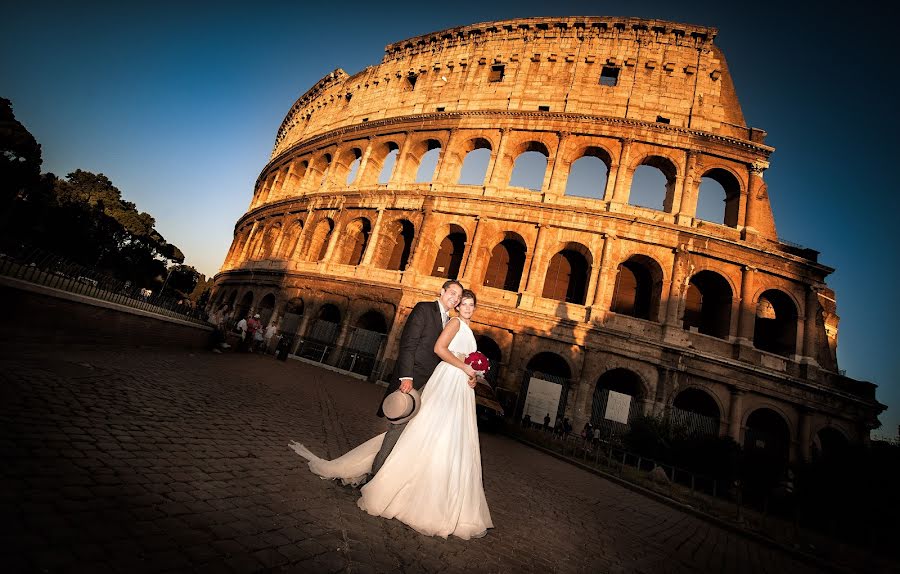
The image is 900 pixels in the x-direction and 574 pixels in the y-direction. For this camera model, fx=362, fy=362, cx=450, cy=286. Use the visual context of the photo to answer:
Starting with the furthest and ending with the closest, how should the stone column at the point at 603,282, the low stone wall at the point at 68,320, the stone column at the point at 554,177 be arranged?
the stone column at the point at 554,177 → the stone column at the point at 603,282 → the low stone wall at the point at 68,320

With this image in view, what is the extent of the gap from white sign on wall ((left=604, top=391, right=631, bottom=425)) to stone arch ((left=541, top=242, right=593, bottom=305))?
400cm

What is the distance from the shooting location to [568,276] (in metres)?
16.4

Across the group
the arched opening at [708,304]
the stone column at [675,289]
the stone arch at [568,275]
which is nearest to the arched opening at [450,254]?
the stone arch at [568,275]

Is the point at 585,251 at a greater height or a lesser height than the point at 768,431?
greater

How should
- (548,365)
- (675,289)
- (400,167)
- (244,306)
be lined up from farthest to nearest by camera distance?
(244,306), (400,167), (548,365), (675,289)

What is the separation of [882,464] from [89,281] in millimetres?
18727

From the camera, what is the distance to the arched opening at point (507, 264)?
1705cm

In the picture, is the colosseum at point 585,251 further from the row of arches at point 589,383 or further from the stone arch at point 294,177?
the stone arch at point 294,177

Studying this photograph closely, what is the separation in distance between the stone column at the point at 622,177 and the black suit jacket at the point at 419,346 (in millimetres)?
14926

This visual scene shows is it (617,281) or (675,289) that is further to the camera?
(617,281)

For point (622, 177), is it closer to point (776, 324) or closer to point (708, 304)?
point (708, 304)

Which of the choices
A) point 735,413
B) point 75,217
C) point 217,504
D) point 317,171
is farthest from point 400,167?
point 75,217

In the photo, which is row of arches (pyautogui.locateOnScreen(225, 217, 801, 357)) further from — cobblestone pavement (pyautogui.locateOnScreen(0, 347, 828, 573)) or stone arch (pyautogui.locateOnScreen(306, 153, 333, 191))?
cobblestone pavement (pyautogui.locateOnScreen(0, 347, 828, 573))

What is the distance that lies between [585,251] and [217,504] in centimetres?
1548
